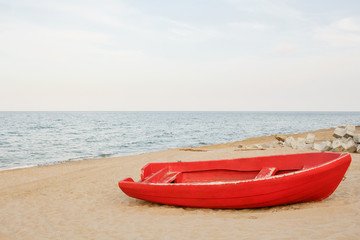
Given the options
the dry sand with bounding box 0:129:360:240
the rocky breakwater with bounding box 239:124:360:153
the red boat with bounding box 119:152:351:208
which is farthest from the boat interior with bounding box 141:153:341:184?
the rocky breakwater with bounding box 239:124:360:153

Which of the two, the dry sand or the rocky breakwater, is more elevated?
the rocky breakwater

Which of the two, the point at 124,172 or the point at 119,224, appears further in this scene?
the point at 124,172

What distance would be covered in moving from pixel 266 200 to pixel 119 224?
8.66 ft

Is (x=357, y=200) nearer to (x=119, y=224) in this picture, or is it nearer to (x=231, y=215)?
(x=231, y=215)

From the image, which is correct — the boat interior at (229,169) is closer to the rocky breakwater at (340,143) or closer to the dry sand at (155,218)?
the dry sand at (155,218)

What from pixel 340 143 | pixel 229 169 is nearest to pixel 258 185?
pixel 229 169

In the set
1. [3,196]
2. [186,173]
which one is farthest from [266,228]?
[3,196]

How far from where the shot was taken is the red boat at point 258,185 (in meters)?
5.11

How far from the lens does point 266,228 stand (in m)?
4.20

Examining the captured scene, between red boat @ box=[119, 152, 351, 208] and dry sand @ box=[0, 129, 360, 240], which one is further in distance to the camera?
red boat @ box=[119, 152, 351, 208]

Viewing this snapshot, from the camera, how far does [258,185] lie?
5.21 m

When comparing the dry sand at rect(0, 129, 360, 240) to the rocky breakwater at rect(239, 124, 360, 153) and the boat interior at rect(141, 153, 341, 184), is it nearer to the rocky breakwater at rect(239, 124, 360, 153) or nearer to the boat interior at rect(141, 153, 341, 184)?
the boat interior at rect(141, 153, 341, 184)

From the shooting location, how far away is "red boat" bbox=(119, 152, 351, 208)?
511cm

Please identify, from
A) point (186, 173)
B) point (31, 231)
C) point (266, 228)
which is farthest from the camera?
point (186, 173)
